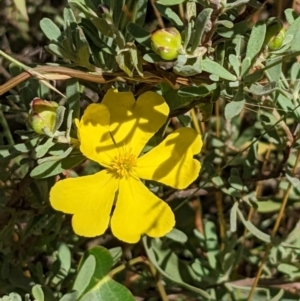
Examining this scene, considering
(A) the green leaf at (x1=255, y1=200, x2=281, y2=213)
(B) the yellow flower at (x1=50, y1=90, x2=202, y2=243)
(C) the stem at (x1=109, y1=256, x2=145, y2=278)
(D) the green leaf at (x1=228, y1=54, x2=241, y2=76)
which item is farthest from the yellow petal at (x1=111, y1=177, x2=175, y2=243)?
(A) the green leaf at (x1=255, y1=200, x2=281, y2=213)

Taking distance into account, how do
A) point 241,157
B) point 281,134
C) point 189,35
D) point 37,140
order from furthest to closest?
point 241,157, point 281,134, point 37,140, point 189,35

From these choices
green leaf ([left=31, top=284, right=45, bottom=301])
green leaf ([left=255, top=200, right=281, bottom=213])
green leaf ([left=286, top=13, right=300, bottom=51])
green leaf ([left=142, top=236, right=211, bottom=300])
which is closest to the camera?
green leaf ([left=286, top=13, right=300, bottom=51])

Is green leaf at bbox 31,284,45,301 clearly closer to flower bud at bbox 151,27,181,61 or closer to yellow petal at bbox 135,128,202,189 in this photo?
yellow petal at bbox 135,128,202,189

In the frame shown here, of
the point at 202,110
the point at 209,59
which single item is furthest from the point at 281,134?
the point at 209,59

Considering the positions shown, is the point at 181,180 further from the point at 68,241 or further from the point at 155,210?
the point at 68,241

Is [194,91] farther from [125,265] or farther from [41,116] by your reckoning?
[125,265]

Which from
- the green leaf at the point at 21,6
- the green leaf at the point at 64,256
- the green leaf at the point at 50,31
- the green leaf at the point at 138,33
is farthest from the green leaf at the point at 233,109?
the green leaf at the point at 21,6

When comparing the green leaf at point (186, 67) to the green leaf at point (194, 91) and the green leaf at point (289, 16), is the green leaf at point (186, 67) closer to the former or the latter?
the green leaf at point (194, 91)

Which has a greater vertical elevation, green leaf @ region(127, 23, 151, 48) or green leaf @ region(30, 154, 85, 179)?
green leaf @ region(127, 23, 151, 48)
